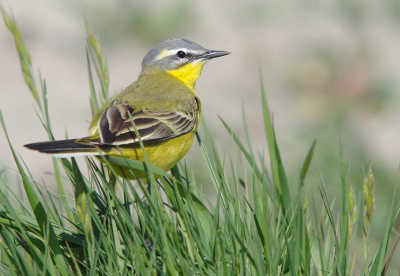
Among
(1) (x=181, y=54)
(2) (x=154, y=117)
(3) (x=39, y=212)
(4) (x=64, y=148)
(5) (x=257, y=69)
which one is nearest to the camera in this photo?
(3) (x=39, y=212)

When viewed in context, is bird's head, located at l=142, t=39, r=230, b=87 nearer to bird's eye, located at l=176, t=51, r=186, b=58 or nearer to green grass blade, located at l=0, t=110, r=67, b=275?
bird's eye, located at l=176, t=51, r=186, b=58

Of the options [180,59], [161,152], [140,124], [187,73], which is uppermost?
[180,59]

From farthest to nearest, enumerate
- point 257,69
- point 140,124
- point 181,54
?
point 257,69
point 181,54
point 140,124

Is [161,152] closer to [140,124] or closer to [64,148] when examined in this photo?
[140,124]

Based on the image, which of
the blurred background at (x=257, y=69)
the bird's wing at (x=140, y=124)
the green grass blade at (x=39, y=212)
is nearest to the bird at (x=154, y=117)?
the bird's wing at (x=140, y=124)

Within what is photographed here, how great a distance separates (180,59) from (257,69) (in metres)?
3.40

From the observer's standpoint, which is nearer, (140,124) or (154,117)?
(140,124)

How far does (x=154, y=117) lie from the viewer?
309 cm

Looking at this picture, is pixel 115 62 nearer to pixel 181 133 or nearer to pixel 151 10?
pixel 151 10

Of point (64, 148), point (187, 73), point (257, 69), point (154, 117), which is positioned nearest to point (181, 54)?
point (187, 73)

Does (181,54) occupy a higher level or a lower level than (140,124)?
higher

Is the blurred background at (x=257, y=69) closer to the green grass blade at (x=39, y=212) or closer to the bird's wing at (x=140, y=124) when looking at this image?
the bird's wing at (x=140, y=124)

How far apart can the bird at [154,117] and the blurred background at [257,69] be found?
1484mm

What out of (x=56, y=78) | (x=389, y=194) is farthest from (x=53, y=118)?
(x=389, y=194)
